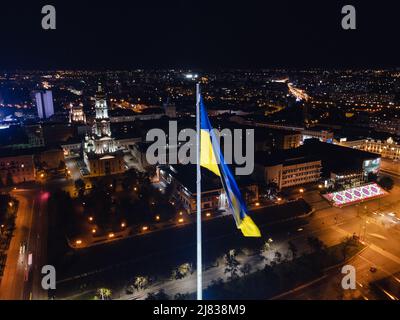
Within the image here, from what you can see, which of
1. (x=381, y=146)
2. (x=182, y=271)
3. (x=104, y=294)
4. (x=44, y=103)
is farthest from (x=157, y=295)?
(x=44, y=103)

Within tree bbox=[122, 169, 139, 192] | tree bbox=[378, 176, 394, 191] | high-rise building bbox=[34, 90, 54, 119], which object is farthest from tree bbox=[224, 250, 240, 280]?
high-rise building bbox=[34, 90, 54, 119]

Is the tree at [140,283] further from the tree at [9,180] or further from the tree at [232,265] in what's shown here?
the tree at [9,180]

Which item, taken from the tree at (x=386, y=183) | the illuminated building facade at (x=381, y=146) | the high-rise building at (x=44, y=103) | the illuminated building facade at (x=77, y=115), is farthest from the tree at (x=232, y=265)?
the high-rise building at (x=44, y=103)

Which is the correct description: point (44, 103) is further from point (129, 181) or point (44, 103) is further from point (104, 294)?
point (104, 294)
